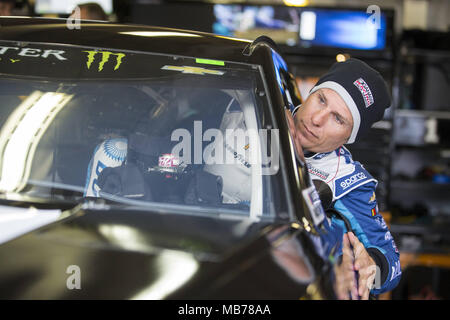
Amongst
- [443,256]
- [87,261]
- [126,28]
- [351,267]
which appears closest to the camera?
[87,261]

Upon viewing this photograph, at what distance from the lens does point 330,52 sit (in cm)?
554

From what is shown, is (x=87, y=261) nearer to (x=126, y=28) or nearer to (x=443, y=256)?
(x=126, y=28)

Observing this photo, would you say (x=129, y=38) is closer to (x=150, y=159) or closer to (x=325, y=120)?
(x=150, y=159)

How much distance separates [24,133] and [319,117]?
28.9 inches

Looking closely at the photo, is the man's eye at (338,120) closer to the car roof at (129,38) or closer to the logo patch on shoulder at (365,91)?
the logo patch on shoulder at (365,91)

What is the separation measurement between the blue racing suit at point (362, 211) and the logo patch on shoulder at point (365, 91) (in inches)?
6.9

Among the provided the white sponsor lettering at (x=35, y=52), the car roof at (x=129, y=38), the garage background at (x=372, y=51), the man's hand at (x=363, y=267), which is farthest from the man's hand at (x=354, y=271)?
the garage background at (x=372, y=51)

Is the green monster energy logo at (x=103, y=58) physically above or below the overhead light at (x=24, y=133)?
above

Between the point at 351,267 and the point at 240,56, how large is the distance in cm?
54

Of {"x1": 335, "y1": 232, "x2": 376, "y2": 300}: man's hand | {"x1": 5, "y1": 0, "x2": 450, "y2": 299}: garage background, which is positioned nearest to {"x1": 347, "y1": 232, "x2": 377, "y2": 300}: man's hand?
{"x1": 335, "y1": 232, "x2": 376, "y2": 300}: man's hand

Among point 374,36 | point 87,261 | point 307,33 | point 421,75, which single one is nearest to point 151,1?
point 307,33

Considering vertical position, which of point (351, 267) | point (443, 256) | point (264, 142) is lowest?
point (443, 256)

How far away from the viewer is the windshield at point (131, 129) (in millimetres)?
1205

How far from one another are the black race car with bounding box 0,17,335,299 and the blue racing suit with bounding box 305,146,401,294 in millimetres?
301
